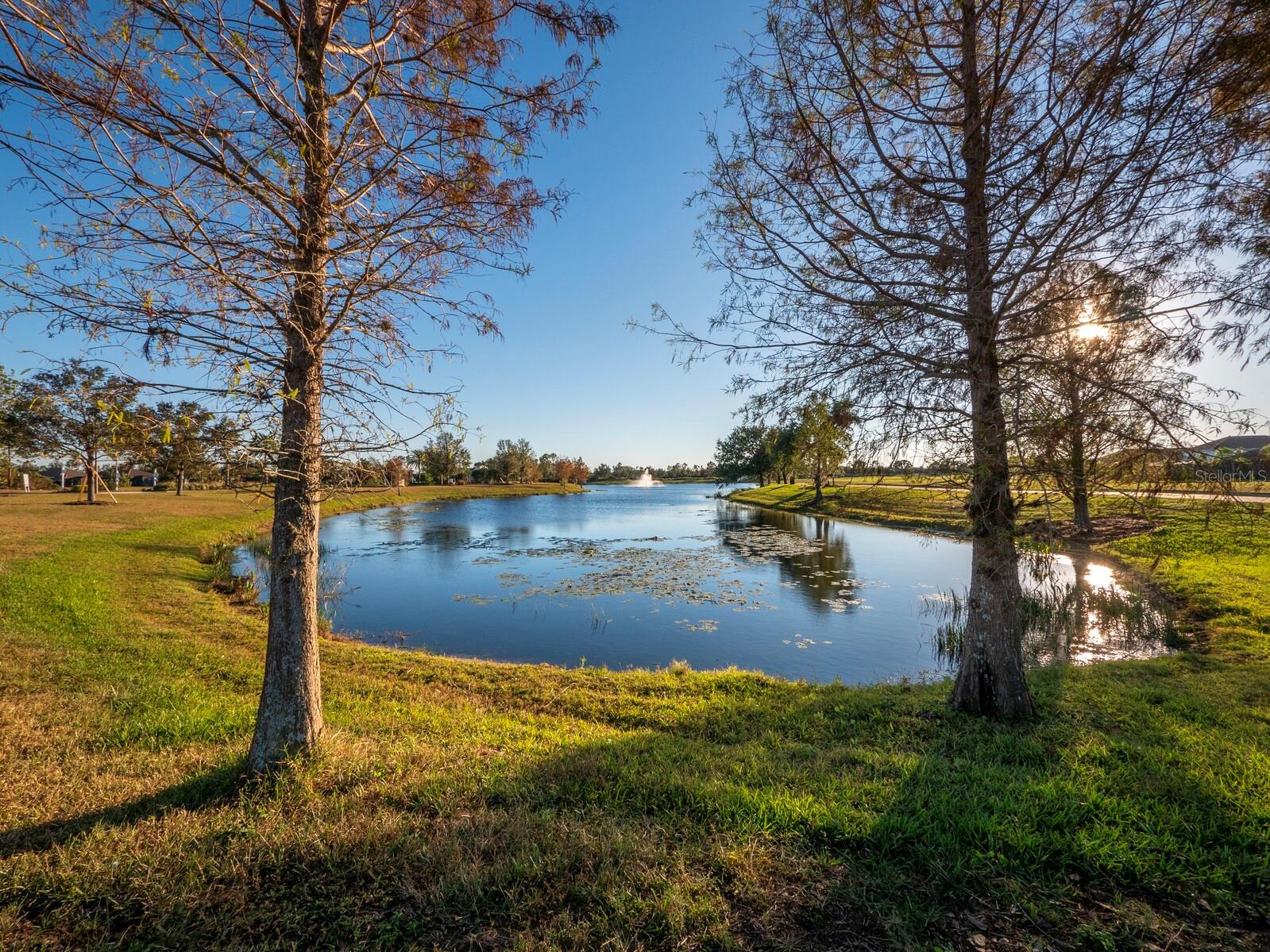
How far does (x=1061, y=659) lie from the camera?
932cm

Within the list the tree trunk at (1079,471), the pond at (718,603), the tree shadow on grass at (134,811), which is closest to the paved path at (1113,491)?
the tree trunk at (1079,471)

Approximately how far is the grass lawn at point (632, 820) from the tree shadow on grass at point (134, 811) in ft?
0.06

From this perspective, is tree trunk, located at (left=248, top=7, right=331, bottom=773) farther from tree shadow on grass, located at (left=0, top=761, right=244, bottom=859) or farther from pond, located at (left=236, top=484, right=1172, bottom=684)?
pond, located at (left=236, top=484, right=1172, bottom=684)

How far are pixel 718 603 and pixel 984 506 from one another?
918cm

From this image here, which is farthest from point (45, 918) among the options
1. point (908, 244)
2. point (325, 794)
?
point (908, 244)

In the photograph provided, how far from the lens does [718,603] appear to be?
14.1 metres

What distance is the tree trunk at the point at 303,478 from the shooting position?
12.9ft

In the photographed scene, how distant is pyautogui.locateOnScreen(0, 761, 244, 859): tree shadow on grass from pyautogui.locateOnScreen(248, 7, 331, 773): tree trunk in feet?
0.77

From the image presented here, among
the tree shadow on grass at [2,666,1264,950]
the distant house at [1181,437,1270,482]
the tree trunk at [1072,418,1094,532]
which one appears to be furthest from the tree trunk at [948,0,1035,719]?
the distant house at [1181,437,1270,482]

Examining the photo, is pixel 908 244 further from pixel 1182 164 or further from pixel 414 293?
pixel 414 293

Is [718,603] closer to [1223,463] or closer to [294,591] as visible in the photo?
[1223,463]

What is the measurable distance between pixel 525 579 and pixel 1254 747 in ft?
51.7

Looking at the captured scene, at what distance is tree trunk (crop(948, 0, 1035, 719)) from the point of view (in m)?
5.25

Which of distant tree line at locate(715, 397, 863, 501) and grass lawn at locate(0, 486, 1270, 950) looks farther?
distant tree line at locate(715, 397, 863, 501)
